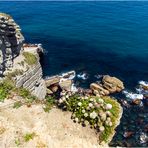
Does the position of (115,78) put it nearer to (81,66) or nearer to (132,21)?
(81,66)

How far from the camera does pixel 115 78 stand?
5634 cm

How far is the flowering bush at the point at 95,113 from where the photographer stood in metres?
23.9

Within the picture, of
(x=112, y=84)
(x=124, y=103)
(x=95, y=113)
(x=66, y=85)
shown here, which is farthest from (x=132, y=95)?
(x=95, y=113)

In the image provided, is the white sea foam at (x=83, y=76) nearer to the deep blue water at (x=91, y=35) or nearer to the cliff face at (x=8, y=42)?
the deep blue water at (x=91, y=35)

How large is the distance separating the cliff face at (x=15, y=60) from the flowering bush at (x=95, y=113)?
1686 cm

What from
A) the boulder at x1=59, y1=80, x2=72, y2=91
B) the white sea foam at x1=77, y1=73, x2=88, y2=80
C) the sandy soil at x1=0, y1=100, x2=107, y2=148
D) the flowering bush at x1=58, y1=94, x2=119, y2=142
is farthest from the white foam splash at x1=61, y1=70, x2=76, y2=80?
the flowering bush at x1=58, y1=94, x2=119, y2=142

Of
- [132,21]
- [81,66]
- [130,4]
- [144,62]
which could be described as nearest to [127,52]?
[144,62]

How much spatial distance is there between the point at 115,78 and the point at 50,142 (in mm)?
34375

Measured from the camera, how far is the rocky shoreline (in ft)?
79.5

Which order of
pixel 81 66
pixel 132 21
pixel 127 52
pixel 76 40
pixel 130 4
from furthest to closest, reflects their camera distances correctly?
pixel 130 4 → pixel 132 21 → pixel 76 40 → pixel 127 52 → pixel 81 66

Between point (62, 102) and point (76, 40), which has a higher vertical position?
point (62, 102)

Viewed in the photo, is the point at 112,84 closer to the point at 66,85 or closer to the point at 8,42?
the point at 66,85

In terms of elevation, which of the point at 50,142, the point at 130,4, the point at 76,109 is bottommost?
the point at 130,4

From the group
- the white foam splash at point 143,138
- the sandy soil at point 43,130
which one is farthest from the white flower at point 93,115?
the white foam splash at point 143,138
